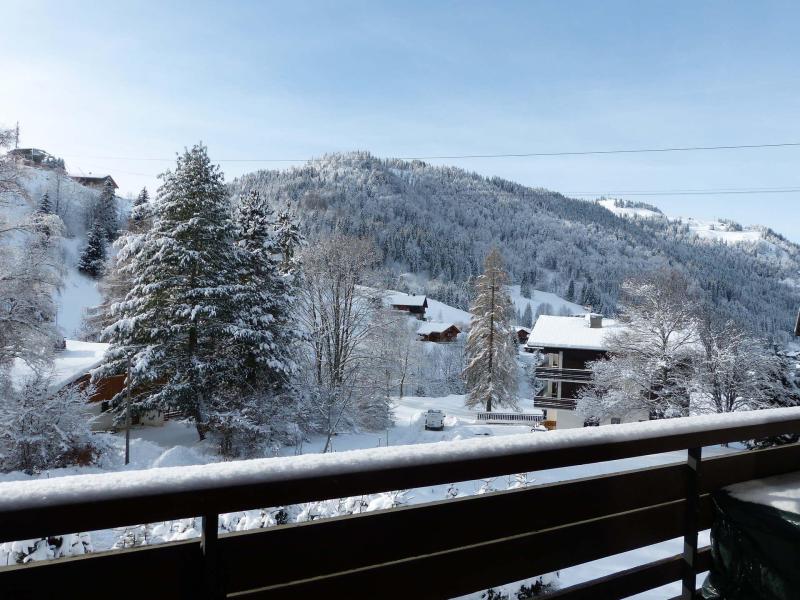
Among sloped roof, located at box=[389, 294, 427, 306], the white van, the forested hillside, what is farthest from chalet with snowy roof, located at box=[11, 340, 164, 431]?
the forested hillside

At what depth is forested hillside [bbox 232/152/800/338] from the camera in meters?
96.2

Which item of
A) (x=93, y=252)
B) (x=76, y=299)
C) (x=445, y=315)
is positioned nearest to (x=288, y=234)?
(x=76, y=299)

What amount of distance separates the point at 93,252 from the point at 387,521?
51.2 metres

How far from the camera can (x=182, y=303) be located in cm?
1816

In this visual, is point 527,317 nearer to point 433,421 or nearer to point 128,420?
point 433,421

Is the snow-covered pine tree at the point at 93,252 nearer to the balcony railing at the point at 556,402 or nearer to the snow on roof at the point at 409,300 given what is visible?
the snow on roof at the point at 409,300

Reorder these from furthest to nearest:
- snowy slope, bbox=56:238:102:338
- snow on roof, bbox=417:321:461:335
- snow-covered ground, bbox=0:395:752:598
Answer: snow on roof, bbox=417:321:461:335 < snowy slope, bbox=56:238:102:338 < snow-covered ground, bbox=0:395:752:598

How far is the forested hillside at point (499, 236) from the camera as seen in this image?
9619 cm

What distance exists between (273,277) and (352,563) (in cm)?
2004

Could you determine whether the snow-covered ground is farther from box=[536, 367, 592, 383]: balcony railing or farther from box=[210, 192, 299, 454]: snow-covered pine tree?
box=[536, 367, 592, 383]: balcony railing

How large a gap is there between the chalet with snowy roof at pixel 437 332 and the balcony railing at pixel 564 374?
89.8 feet

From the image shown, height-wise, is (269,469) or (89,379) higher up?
(269,469)

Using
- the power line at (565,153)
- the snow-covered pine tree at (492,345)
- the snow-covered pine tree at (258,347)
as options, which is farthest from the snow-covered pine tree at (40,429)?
the snow-covered pine tree at (492,345)

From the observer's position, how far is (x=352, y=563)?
1.18 metres
